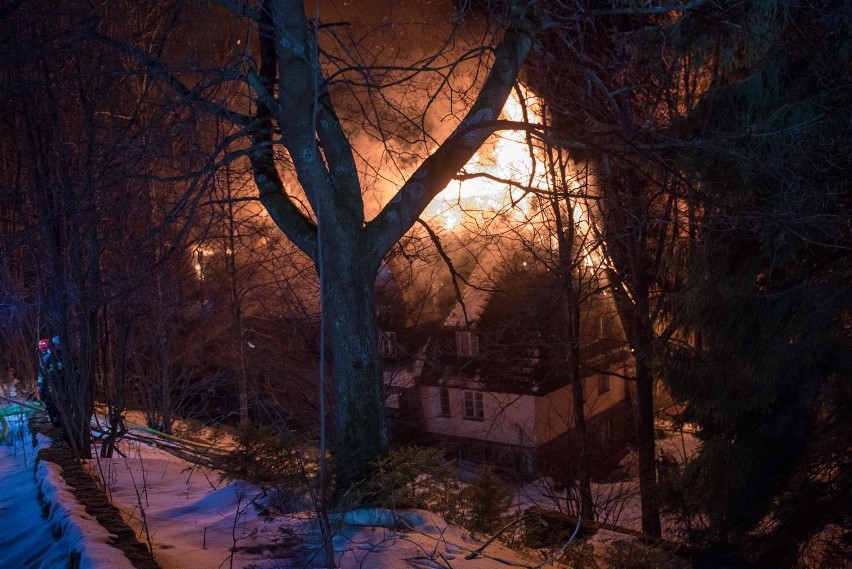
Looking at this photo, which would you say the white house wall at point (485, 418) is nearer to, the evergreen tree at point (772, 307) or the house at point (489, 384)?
the house at point (489, 384)

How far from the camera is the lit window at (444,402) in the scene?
2253 cm

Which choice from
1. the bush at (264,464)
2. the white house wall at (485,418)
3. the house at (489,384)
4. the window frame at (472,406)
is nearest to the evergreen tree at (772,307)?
the bush at (264,464)

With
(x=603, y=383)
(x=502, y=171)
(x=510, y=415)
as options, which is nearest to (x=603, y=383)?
(x=603, y=383)

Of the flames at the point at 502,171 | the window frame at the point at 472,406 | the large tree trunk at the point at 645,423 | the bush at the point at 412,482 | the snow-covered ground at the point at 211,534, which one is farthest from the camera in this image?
the window frame at the point at 472,406

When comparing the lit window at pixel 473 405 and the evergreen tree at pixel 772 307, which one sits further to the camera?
the lit window at pixel 473 405

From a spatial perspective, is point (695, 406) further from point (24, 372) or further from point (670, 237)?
point (24, 372)

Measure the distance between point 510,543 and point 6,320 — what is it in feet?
25.9

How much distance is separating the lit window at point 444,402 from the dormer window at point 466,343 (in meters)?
1.90

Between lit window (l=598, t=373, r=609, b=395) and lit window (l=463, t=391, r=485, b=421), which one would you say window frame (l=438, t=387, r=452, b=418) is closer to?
lit window (l=463, t=391, r=485, b=421)

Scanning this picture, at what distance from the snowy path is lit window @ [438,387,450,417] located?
54.8 ft

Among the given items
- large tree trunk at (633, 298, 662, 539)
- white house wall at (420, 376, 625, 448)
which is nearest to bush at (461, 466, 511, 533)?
large tree trunk at (633, 298, 662, 539)

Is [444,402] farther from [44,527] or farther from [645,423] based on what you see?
[44,527]

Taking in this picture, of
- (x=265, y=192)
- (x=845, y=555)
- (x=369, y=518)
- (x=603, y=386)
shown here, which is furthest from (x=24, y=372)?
(x=603, y=386)

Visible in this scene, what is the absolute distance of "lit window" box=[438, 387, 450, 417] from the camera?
73.9ft
